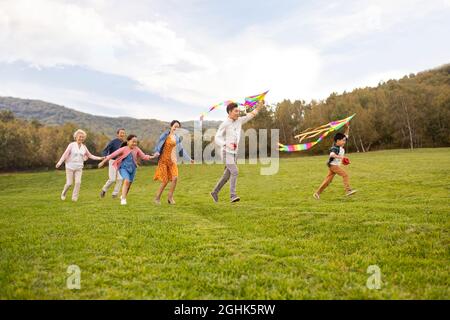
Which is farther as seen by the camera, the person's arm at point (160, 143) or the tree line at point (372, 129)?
the tree line at point (372, 129)

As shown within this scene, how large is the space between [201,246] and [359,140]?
76.9 metres

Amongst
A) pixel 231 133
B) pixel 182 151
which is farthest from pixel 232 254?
pixel 182 151

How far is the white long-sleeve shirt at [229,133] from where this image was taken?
1085 cm

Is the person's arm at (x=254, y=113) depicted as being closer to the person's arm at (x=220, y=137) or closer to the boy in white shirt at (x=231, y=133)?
the boy in white shirt at (x=231, y=133)

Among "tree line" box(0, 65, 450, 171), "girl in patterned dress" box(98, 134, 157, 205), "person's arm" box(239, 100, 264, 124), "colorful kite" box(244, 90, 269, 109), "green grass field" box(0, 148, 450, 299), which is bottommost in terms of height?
"green grass field" box(0, 148, 450, 299)

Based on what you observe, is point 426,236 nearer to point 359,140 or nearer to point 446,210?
point 446,210

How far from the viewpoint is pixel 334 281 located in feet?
14.6

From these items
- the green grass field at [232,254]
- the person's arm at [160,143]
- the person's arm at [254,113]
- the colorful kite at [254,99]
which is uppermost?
the colorful kite at [254,99]

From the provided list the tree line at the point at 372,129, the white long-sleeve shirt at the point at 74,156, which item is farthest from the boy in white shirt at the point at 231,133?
the tree line at the point at 372,129

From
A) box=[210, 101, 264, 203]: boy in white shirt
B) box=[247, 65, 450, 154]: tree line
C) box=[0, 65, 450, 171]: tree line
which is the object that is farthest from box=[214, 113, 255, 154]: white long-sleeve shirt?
box=[247, 65, 450, 154]: tree line

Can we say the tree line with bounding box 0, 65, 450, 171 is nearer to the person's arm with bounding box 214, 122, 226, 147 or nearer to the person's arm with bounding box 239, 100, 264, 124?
the person's arm with bounding box 239, 100, 264, 124

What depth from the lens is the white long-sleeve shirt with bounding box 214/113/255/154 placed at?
1085cm

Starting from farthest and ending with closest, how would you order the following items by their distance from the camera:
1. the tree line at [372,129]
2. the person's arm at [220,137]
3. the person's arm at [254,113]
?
1. the tree line at [372,129]
2. the person's arm at [220,137]
3. the person's arm at [254,113]
